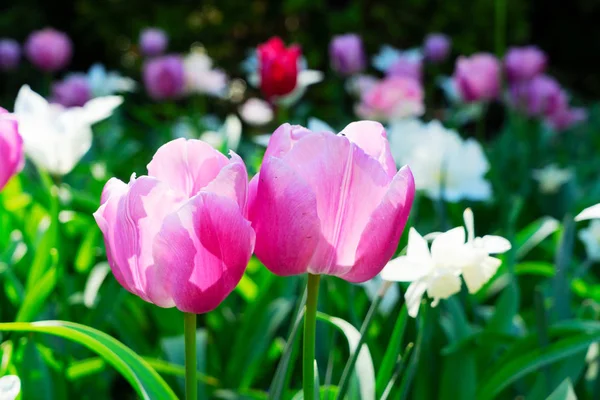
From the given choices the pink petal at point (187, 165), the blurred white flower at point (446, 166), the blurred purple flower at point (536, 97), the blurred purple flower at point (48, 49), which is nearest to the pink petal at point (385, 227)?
the pink petal at point (187, 165)

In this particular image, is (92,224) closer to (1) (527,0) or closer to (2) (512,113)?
(2) (512,113)

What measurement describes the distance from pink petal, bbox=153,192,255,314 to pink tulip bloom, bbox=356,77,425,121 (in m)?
1.92

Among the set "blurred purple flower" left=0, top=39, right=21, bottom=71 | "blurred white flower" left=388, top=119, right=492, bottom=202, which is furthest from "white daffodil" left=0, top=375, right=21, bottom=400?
"blurred purple flower" left=0, top=39, right=21, bottom=71

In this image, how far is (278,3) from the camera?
5.52 meters

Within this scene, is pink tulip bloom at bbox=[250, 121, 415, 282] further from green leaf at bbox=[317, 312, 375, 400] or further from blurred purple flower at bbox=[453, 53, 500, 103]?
blurred purple flower at bbox=[453, 53, 500, 103]

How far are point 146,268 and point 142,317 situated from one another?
1.04 meters

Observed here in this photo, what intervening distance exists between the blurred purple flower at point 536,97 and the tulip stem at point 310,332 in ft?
9.15

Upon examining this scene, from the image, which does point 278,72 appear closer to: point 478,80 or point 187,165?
point 478,80

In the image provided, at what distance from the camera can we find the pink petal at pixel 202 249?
1.88 ft

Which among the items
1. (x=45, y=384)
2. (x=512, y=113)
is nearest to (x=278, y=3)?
(x=512, y=113)

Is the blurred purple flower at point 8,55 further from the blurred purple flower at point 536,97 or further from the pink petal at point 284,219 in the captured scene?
the pink petal at point 284,219

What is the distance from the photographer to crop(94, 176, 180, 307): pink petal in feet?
1.94

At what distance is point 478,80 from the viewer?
2.70 m

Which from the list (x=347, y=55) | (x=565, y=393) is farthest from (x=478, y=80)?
(x=565, y=393)
